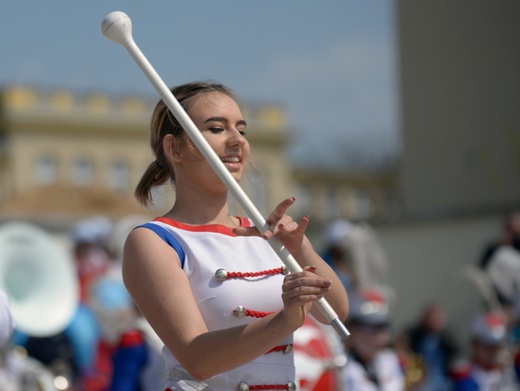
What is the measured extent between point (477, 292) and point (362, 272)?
20.5 feet

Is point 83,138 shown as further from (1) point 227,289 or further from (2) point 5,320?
(1) point 227,289

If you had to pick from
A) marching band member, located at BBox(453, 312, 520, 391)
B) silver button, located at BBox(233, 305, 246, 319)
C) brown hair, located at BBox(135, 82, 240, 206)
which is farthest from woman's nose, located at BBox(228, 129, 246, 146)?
marching band member, located at BBox(453, 312, 520, 391)

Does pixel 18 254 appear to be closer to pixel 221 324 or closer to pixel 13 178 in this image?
pixel 221 324

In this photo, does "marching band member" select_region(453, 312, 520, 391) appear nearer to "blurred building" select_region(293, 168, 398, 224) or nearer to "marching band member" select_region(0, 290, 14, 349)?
"marching band member" select_region(0, 290, 14, 349)

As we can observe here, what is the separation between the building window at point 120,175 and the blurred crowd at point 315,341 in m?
45.3

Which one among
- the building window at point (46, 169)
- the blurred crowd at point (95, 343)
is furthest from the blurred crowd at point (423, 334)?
the building window at point (46, 169)

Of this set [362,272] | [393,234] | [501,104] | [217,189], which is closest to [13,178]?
[501,104]

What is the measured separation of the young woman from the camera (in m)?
3.12

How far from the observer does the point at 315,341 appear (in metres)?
6.73

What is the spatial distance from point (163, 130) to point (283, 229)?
0.50 meters

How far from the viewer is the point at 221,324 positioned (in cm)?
327

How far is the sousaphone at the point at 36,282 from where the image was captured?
7.34 m

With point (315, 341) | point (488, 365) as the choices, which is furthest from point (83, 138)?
point (315, 341)

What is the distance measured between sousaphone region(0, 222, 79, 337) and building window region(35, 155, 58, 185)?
47.7 meters
